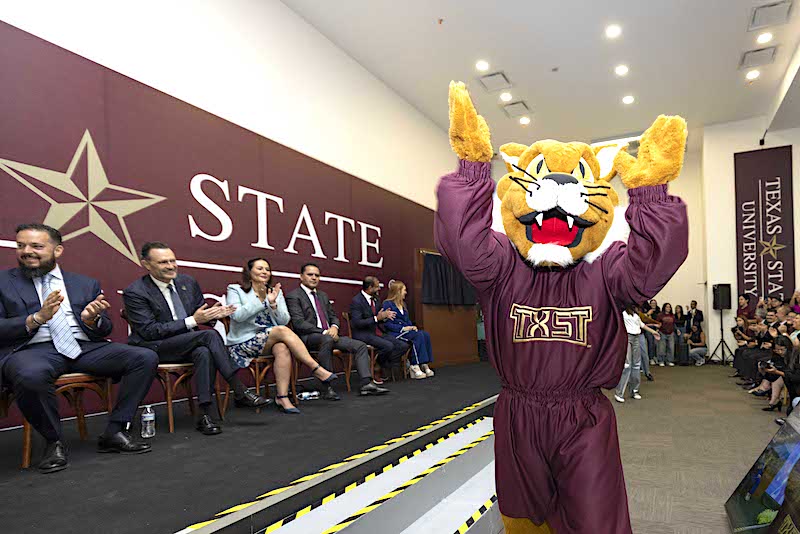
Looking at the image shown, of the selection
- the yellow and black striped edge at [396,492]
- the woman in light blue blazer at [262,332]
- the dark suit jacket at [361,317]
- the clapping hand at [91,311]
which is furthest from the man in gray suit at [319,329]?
the clapping hand at [91,311]

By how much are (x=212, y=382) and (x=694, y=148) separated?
10.7 metres

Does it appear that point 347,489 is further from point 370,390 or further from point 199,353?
point 370,390

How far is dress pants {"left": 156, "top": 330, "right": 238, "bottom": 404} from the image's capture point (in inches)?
129

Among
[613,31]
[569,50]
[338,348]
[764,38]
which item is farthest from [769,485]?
[764,38]

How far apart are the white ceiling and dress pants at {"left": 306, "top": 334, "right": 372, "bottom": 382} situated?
3540 millimetres

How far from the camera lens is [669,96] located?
26.4 ft

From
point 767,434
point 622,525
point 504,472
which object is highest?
point 504,472

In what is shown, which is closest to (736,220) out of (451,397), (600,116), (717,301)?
(717,301)

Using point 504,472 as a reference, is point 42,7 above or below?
above

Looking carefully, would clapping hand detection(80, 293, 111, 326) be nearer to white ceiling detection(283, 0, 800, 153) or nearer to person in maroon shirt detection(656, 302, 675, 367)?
white ceiling detection(283, 0, 800, 153)

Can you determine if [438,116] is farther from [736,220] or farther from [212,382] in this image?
[212,382]

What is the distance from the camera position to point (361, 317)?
223 inches

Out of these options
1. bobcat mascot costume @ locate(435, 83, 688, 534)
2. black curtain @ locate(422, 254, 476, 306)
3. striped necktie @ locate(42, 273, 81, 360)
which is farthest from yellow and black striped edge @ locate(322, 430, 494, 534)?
black curtain @ locate(422, 254, 476, 306)

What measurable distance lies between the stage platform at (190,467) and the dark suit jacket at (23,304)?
59cm
